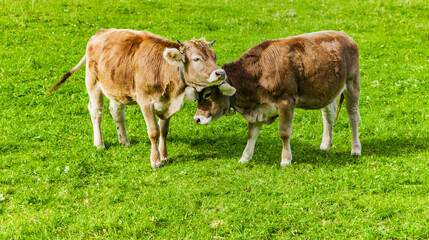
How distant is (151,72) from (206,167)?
2378 millimetres

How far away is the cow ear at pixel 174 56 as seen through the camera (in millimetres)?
8992

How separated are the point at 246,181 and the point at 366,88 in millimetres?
7866

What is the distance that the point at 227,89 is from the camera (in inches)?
355

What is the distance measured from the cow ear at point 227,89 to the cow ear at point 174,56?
0.94 metres

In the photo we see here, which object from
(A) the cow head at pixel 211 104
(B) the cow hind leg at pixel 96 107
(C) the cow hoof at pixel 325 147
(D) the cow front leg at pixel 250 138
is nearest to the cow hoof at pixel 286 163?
(D) the cow front leg at pixel 250 138

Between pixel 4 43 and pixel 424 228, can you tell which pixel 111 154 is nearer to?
pixel 424 228

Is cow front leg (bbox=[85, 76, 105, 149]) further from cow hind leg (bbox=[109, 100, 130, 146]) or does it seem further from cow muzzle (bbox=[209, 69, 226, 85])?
cow muzzle (bbox=[209, 69, 226, 85])

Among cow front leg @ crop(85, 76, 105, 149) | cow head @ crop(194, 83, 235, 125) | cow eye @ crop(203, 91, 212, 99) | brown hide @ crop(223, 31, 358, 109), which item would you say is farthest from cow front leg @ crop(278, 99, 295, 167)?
cow front leg @ crop(85, 76, 105, 149)

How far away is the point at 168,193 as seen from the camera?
8812mm

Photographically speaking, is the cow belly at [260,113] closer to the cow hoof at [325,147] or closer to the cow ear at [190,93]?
the cow ear at [190,93]

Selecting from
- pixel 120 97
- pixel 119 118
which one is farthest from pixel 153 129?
pixel 119 118

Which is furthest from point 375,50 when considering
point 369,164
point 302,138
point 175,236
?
point 175,236

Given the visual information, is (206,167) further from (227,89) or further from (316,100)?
(316,100)

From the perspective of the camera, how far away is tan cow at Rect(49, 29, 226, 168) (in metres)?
9.07
